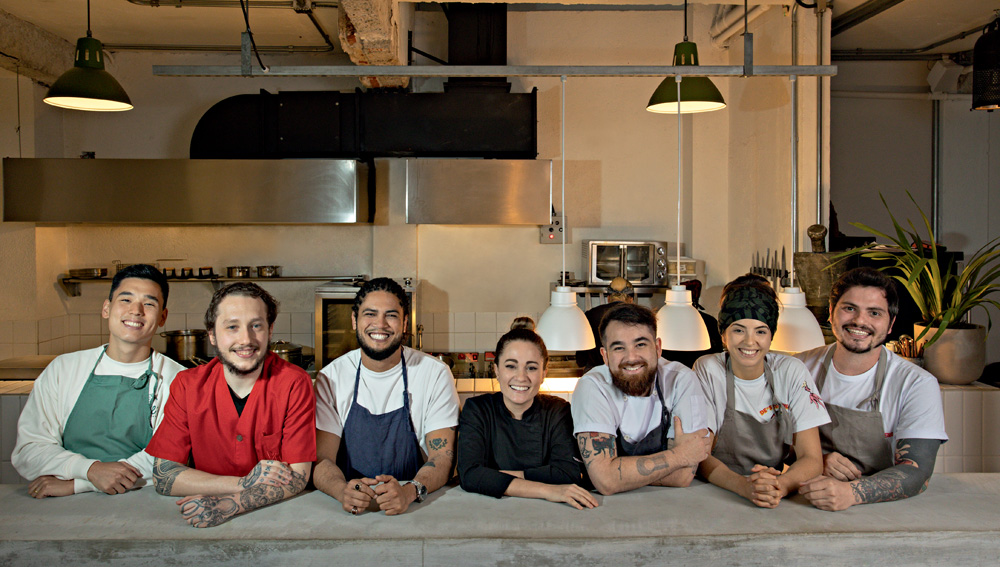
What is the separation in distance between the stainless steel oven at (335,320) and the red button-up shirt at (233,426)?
261cm

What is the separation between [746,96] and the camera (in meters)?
4.80

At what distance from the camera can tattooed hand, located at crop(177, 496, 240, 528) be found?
1838mm

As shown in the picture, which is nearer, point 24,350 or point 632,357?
point 632,357

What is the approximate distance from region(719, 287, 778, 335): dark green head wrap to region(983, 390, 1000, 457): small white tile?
66.1 inches

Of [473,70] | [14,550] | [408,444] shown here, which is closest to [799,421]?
[408,444]

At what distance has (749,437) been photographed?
2.21 m

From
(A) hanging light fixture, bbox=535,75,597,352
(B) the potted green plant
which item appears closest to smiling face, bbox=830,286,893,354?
(A) hanging light fixture, bbox=535,75,597,352

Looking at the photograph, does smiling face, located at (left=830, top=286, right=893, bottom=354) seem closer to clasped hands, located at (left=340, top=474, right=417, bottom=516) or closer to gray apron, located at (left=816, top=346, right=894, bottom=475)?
gray apron, located at (left=816, top=346, right=894, bottom=475)

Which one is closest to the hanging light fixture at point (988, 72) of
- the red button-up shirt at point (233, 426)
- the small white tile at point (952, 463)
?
the small white tile at point (952, 463)

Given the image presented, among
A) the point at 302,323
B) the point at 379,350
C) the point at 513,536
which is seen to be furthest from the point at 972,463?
the point at 302,323

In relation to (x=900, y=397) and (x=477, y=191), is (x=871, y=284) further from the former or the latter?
(x=477, y=191)

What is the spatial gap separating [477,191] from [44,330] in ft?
10.5

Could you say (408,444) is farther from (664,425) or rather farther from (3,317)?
(3,317)

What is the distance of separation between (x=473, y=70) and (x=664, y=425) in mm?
1421
